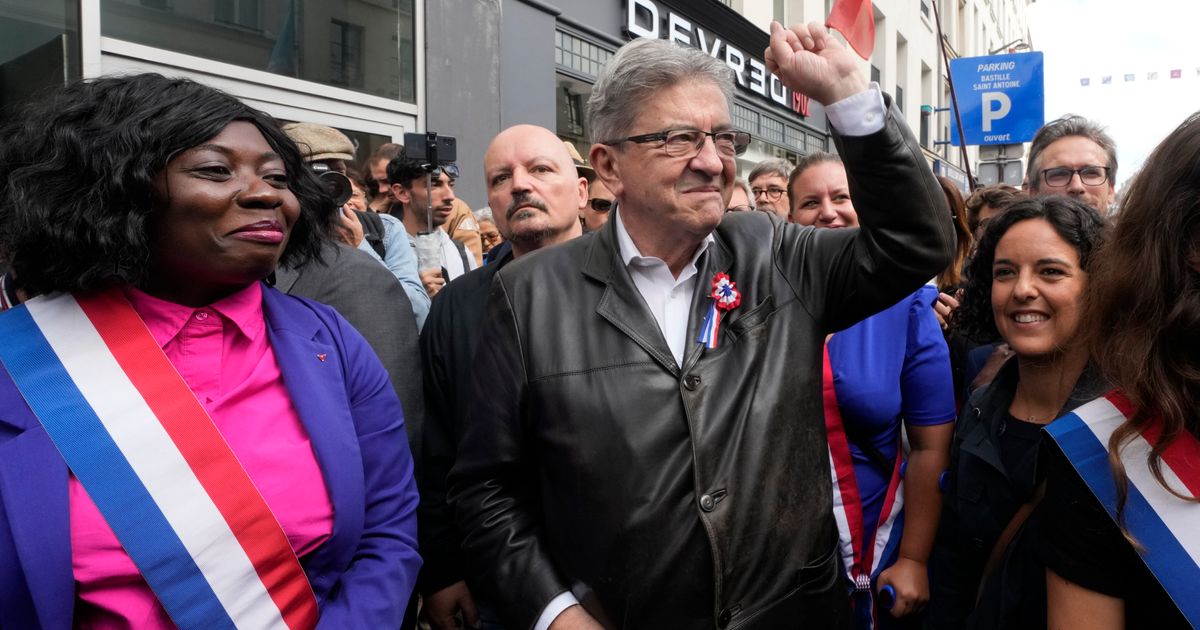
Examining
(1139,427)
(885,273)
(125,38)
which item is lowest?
(1139,427)

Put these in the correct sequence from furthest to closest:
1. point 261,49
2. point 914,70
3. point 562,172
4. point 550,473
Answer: point 914,70 < point 261,49 < point 562,172 < point 550,473

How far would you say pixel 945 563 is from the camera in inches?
85.0

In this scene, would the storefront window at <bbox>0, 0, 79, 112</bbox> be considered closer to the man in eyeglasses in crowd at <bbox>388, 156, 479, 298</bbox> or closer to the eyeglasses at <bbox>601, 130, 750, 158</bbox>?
the man in eyeglasses in crowd at <bbox>388, 156, 479, 298</bbox>

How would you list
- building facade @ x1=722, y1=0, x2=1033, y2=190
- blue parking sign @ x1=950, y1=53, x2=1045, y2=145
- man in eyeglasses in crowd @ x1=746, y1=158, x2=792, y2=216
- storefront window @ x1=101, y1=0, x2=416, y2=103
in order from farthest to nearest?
building facade @ x1=722, y1=0, x2=1033, y2=190, blue parking sign @ x1=950, y1=53, x2=1045, y2=145, storefront window @ x1=101, y1=0, x2=416, y2=103, man in eyeglasses in crowd @ x1=746, y1=158, x2=792, y2=216

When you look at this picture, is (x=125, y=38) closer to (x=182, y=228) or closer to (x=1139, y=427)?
(x=182, y=228)

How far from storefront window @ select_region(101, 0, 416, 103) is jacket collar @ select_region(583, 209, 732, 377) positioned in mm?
4768

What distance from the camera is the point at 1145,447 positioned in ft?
4.24

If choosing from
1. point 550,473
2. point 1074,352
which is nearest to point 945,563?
point 1074,352

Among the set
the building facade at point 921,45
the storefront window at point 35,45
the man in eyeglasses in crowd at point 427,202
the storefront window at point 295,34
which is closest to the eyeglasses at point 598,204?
the man in eyeglasses in crowd at point 427,202

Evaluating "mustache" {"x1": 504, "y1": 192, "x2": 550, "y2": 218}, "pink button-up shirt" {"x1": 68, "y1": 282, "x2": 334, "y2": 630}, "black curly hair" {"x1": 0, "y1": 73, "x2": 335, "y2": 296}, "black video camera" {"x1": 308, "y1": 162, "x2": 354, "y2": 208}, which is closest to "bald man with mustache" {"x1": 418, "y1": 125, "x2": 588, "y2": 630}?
"mustache" {"x1": 504, "y1": 192, "x2": 550, "y2": 218}

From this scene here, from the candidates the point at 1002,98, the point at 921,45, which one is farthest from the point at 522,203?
the point at 921,45

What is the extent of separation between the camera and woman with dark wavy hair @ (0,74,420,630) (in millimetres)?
1356

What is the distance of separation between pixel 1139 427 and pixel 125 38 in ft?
19.1

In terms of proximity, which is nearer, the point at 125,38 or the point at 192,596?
the point at 192,596
